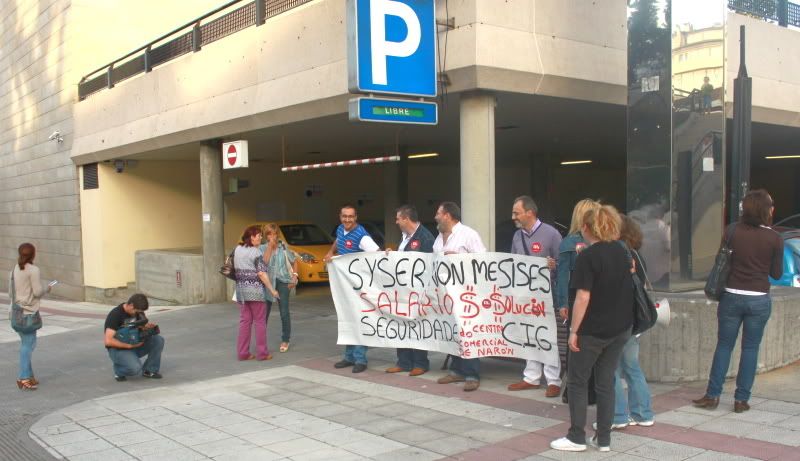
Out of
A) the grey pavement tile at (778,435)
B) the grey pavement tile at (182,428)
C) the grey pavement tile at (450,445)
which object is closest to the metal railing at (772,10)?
the grey pavement tile at (778,435)

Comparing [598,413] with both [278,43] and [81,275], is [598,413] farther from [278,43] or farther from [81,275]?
[81,275]

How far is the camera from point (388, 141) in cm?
1752

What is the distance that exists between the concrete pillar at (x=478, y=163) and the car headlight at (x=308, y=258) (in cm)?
759

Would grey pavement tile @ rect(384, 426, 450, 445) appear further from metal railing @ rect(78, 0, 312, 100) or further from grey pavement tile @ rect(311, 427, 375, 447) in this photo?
metal railing @ rect(78, 0, 312, 100)

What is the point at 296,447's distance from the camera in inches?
220

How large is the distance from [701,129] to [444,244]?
10.6 ft

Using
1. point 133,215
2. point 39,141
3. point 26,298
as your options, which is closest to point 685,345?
point 26,298

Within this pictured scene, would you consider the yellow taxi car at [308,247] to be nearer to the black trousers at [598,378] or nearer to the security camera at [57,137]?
the security camera at [57,137]

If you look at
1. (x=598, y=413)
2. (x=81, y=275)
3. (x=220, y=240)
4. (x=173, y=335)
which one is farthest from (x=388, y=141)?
(x=598, y=413)

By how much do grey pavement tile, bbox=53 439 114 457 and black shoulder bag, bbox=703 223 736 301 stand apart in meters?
5.03

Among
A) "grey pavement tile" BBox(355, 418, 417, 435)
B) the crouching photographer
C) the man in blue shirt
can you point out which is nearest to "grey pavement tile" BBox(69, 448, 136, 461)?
"grey pavement tile" BBox(355, 418, 417, 435)

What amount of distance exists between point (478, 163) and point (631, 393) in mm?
4370

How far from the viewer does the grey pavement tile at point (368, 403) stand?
6.73 m

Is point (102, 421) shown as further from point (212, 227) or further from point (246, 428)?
point (212, 227)
